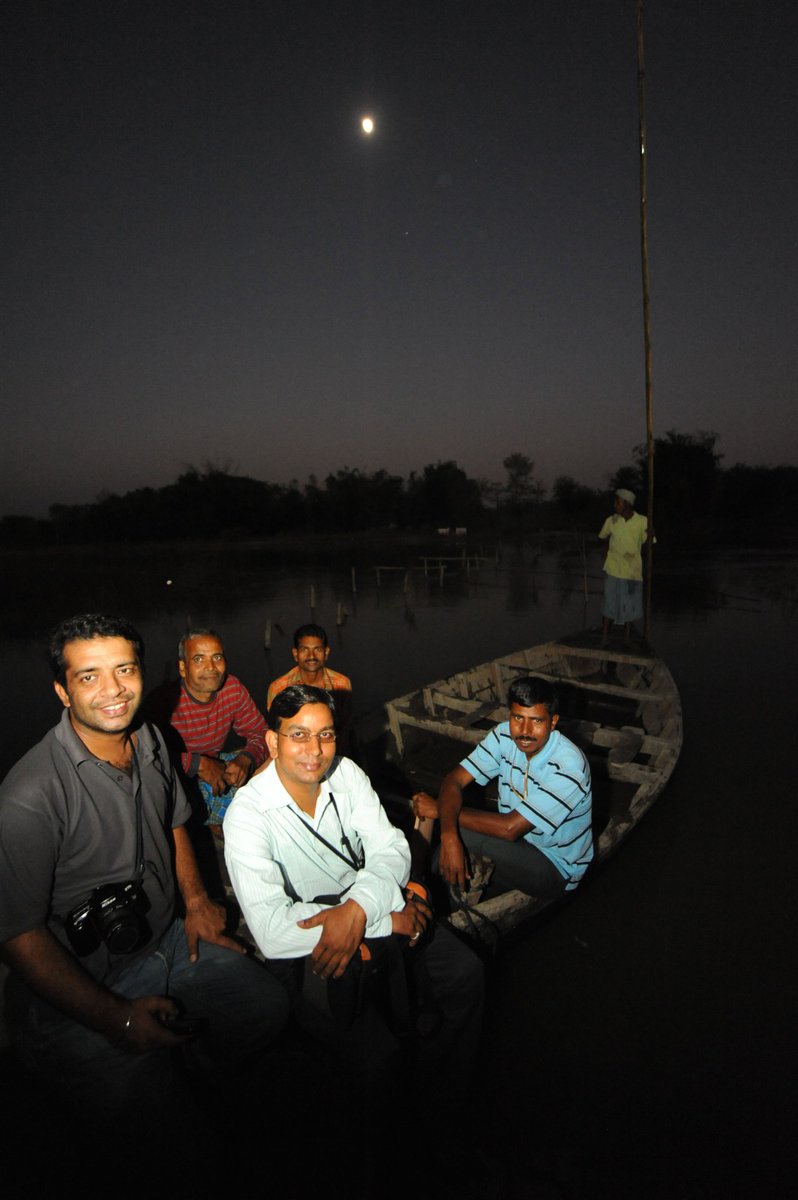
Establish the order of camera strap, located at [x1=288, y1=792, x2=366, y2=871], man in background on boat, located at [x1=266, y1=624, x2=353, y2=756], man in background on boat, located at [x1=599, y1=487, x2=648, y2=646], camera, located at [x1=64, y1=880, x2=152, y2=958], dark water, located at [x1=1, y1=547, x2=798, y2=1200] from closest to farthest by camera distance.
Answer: camera, located at [x1=64, y1=880, x2=152, y2=958]
camera strap, located at [x1=288, y1=792, x2=366, y2=871]
dark water, located at [x1=1, y1=547, x2=798, y2=1200]
man in background on boat, located at [x1=266, y1=624, x2=353, y2=756]
man in background on boat, located at [x1=599, y1=487, x2=648, y2=646]

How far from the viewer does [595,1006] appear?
11.6 ft

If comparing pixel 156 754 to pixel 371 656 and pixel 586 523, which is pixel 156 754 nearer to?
Answer: pixel 371 656

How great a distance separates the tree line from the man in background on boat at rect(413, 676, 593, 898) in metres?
44.3

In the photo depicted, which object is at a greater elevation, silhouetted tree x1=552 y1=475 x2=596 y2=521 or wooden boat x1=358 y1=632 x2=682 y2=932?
silhouetted tree x1=552 y1=475 x2=596 y2=521

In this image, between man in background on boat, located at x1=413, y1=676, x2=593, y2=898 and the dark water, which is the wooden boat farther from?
the dark water

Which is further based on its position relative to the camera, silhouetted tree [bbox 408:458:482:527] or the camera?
silhouetted tree [bbox 408:458:482:527]

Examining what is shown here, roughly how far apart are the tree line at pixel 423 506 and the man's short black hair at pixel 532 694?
4445cm

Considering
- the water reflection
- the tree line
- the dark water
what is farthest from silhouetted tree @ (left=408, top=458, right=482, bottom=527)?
the dark water

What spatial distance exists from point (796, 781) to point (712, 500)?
48999mm

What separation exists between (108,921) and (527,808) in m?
2.18

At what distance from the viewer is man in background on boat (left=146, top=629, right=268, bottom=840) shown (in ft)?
12.6

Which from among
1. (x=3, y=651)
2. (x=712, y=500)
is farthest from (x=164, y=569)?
(x=712, y=500)

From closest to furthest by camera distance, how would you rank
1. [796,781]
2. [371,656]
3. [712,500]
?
[796,781], [371,656], [712,500]

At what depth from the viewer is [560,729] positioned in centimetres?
579
